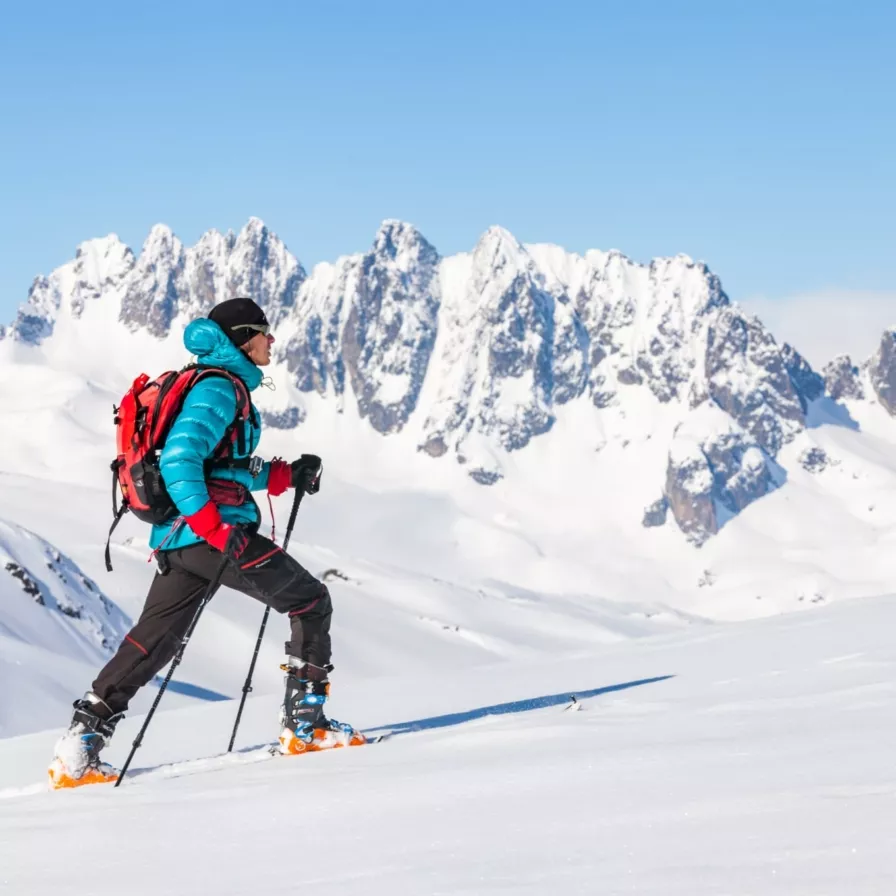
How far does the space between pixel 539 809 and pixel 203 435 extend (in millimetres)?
3128

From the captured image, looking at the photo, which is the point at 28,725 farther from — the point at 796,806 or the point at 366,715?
the point at 796,806

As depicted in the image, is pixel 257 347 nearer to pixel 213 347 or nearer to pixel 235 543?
pixel 213 347

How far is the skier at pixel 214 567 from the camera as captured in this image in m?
6.32

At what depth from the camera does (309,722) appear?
273 inches

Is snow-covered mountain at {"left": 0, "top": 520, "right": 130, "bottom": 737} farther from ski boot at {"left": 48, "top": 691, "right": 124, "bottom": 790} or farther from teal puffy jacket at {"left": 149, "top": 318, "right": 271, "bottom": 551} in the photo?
teal puffy jacket at {"left": 149, "top": 318, "right": 271, "bottom": 551}

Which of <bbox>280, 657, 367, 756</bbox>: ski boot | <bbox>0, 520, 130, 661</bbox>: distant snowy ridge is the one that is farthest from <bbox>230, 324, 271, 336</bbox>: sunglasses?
<bbox>0, 520, 130, 661</bbox>: distant snowy ridge

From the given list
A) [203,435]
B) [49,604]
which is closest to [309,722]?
[203,435]

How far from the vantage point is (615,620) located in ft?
455

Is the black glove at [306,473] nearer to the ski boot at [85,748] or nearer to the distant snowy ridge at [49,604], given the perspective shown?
the ski boot at [85,748]

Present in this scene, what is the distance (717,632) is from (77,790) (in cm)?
922

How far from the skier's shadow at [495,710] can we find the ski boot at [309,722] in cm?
52

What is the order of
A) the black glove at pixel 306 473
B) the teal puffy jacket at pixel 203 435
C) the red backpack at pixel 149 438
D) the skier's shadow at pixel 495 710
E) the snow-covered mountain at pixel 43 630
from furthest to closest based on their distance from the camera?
the snow-covered mountain at pixel 43 630, the skier's shadow at pixel 495 710, the black glove at pixel 306 473, the red backpack at pixel 149 438, the teal puffy jacket at pixel 203 435

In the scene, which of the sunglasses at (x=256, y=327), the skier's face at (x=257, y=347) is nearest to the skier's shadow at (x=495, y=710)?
the skier's face at (x=257, y=347)

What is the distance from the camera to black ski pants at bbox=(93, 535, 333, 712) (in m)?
6.59
